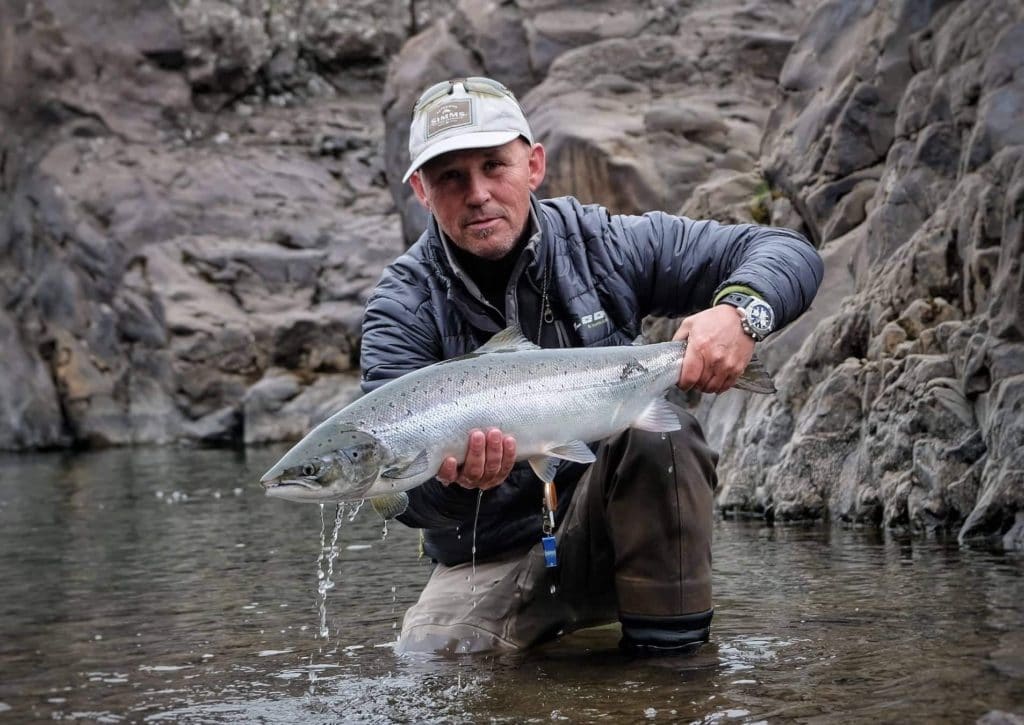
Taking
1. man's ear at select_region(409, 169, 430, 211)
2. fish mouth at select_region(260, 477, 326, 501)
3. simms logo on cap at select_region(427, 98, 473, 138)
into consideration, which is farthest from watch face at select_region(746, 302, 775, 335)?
fish mouth at select_region(260, 477, 326, 501)

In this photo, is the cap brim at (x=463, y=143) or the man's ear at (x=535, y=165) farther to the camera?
the man's ear at (x=535, y=165)

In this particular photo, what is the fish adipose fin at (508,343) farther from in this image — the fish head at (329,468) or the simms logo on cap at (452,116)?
the simms logo on cap at (452,116)

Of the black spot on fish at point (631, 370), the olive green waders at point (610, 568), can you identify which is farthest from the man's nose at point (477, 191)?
the olive green waders at point (610, 568)

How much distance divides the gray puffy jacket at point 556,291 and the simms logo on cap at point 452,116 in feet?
1.19

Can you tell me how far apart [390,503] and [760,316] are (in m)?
1.23

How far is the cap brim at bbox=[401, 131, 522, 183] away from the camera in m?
4.11

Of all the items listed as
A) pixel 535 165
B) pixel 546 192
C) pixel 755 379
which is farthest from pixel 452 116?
pixel 546 192

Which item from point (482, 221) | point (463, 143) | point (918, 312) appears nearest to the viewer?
point (463, 143)

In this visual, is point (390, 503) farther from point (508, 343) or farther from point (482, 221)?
point (482, 221)

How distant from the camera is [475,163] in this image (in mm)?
4199

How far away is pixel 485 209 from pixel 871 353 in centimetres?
401

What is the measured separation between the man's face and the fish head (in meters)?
0.97

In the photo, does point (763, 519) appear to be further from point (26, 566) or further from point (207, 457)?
point (207, 457)

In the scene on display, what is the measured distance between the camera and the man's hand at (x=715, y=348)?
3.86 m
